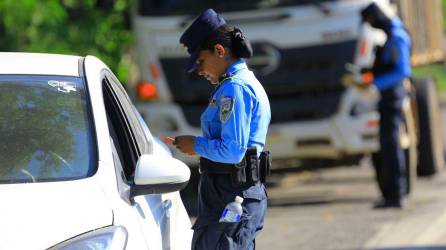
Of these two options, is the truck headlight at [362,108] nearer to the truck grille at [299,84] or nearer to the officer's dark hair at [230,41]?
the truck grille at [299,84]

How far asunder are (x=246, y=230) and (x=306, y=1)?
681cm

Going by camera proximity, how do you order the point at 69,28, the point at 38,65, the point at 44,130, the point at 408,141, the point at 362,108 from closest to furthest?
1. the point at 44,130
2. the point at 38,65
3. the point at 408,141
4. the point at 362,108
5. the point at 69,28

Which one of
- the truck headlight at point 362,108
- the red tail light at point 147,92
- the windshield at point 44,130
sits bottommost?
the truck headlight at point 362,108

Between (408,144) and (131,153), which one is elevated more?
(131,153)

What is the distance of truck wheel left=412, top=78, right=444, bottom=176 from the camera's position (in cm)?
1320

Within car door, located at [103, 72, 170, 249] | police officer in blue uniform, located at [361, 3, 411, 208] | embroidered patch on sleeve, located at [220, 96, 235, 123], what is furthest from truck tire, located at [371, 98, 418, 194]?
embroidered patch on sleeve, located at [220, 96, 235, 123]

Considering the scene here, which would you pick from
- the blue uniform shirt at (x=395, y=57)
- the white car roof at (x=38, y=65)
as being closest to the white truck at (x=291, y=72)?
the blue uniform shirt at (x=395, y=57)

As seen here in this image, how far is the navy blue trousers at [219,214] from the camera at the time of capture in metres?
5.41

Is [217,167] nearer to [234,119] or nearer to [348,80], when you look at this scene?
[234,119]

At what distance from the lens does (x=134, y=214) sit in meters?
4.85

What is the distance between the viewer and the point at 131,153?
5691 millimetres

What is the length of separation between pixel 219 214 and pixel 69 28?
28.3 ft

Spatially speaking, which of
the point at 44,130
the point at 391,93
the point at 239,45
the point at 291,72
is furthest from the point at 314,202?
the point at 44,130

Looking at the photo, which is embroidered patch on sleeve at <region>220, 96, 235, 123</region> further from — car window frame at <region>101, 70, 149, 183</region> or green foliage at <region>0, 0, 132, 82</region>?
green foliage at <region>0, 0, 132, 82</region>
